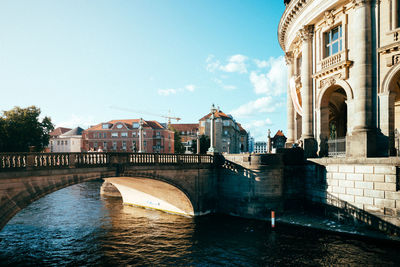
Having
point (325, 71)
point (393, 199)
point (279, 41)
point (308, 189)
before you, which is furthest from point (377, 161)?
point (279, 41)

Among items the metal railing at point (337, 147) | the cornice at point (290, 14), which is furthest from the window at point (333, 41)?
the metal railing at point (337, 147)

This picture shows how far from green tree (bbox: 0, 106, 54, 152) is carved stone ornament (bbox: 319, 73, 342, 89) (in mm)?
37159

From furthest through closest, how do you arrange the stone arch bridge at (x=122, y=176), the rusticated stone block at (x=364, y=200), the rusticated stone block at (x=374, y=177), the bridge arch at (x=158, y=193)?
the bridge arch at (x=158, y=193) < the rusticated stone block at (x=364, y=200) < the rusticated stone block at (x=374, y=177) < the stone arch bridge at (x=122, y=176)

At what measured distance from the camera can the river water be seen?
1312 centimetres

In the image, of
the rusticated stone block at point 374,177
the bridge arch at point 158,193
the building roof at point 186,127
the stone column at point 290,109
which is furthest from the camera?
the building roof at point 186,127

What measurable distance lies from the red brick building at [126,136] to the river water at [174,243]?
5354cm

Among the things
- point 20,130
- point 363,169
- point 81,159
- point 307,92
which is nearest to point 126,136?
point 20,130

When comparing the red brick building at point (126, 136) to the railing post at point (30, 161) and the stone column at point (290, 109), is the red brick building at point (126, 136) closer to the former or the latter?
the stone column at point (290, 109)

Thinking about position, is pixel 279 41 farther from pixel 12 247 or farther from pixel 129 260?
pixel 12 247

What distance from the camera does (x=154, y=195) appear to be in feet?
76.8

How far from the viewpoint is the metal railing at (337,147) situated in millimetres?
19355

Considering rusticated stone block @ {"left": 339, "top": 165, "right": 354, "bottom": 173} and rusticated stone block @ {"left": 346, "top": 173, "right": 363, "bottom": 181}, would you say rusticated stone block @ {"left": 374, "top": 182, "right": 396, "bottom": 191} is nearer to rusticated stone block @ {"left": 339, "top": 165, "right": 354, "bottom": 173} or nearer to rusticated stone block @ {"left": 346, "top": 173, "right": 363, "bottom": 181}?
rusticated stone block @ {"left": 346, "top": 173, "right": 363, "bottom": 181}

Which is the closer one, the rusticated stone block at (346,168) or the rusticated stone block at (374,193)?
the rusticated stone block at (374,193)

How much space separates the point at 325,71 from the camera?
20.2 metres
